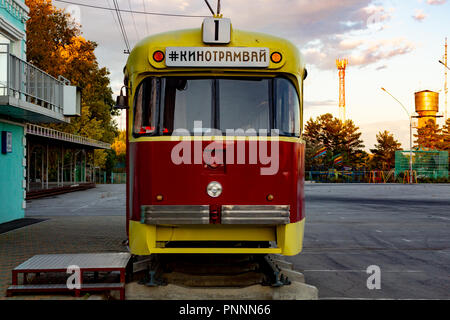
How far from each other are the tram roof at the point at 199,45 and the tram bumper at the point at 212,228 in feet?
5.69

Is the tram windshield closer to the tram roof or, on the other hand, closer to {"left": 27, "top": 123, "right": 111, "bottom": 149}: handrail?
the tram roof

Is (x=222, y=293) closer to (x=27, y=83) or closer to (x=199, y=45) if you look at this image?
(x=199, y=45)

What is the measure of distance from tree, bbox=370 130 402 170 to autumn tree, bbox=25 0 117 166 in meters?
50.4

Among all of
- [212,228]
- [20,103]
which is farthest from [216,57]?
[20,103]

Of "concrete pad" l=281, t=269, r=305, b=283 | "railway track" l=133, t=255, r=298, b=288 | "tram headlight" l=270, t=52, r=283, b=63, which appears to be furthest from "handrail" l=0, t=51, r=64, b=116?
"concrete pad" l=281, t=269, r=305, b=283

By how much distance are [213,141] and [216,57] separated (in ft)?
3.50

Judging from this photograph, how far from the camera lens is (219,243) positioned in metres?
8.00

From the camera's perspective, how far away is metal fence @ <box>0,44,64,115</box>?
11984 mm

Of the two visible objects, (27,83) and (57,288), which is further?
(27,83)

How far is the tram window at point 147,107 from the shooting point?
609cm

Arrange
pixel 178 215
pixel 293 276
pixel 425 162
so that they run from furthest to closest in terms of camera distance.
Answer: pixel 425 162 → pixel 293 276 → pixel 178 215

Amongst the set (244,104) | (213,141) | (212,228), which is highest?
(244,104)

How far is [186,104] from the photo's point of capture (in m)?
6.09

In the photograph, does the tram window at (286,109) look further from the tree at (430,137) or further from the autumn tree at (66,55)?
the tree at (430,137)
